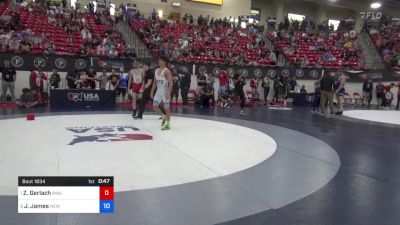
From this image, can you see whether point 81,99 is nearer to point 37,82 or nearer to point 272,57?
point 37,82

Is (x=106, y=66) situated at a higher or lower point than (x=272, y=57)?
lower

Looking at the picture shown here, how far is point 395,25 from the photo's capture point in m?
28.5

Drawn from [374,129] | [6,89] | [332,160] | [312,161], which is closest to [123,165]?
[312,161]

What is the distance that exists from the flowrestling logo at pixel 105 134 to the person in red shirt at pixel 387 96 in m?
15.6

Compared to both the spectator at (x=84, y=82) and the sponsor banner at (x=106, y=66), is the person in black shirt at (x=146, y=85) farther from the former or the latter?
the sponsor banner at (x=106, y=66)

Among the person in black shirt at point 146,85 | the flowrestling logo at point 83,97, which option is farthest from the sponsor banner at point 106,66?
the person in black shirt at point 146,85

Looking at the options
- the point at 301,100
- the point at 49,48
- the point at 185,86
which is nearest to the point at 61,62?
the point at 49,48

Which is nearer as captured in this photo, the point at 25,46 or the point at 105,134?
the point at 105,134

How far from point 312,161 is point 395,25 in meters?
28.7

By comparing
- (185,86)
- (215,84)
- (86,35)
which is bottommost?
(185,86)

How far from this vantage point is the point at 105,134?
6625 millimetres

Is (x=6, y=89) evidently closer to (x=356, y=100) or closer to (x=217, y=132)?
(x=217, y=132)

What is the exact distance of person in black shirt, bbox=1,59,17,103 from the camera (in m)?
12.1

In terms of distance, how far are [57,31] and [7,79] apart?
5.42 meters
